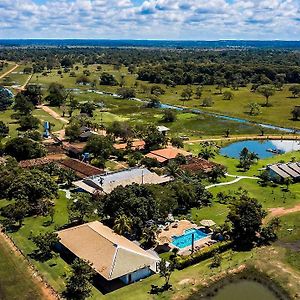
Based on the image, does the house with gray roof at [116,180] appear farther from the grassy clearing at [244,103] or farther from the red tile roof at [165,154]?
the grassy clearing at [244,103]

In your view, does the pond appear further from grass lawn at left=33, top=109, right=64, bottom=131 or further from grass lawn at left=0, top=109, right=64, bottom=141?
grass lawn at left=0, top=109, right=64, bottom=141

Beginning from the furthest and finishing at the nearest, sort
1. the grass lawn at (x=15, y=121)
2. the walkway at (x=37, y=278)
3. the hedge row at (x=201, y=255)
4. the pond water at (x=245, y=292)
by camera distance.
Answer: the grass lawn at (x=15, y=121)
the hedge row at (x=201, y=255)
the pond water at (x=245, y=292)
the walkway at (x=37, y=278)

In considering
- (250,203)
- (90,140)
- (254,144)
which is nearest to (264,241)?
(250,203)

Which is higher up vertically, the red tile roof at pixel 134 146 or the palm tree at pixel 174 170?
the palm tree at pixel 174 170

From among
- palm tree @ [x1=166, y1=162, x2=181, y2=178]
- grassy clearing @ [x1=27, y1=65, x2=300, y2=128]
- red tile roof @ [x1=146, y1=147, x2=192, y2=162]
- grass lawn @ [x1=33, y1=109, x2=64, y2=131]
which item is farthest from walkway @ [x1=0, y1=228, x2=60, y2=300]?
grassy clearing @ [x1=27, y1=65, x2=300, y2=128]

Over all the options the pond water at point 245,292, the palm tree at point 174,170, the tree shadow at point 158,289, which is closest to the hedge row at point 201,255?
the tree shadow at point 158,289

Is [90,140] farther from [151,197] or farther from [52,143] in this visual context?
[151,197]
